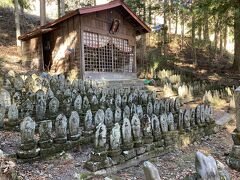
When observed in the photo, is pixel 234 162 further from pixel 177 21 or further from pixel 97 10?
pixel 177 21

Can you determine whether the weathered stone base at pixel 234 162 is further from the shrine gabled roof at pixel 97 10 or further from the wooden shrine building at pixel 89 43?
the shrine gabled roof at pixel 97 10

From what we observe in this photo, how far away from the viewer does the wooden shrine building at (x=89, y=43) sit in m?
12.7

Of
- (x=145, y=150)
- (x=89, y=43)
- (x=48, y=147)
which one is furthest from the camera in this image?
(x=89, y=43)

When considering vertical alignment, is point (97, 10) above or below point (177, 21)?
below

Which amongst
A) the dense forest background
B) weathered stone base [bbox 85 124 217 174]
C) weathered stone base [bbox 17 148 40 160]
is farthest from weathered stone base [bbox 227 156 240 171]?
the dense forest background

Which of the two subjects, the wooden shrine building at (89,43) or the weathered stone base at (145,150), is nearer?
the weathered stone base at (145,150)

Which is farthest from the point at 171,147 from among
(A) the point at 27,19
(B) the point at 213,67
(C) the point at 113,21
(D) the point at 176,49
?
Result: (A) the point at 27,19

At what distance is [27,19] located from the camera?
87.2 ft

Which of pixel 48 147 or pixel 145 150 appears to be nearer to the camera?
pixel 48 147

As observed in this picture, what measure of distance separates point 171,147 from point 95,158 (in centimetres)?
215

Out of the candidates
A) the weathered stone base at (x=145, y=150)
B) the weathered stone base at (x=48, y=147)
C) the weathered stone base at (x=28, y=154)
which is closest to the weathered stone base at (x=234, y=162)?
the weathered stone base at (x=145, y=150)

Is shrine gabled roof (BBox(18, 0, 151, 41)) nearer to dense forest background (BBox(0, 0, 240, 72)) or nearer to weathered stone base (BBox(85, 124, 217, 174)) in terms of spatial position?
dense forest background (BBox(0, 0, 240, 72))

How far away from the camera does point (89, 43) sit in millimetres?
13117

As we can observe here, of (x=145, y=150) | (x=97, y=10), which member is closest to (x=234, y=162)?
(x=145, y=150)
